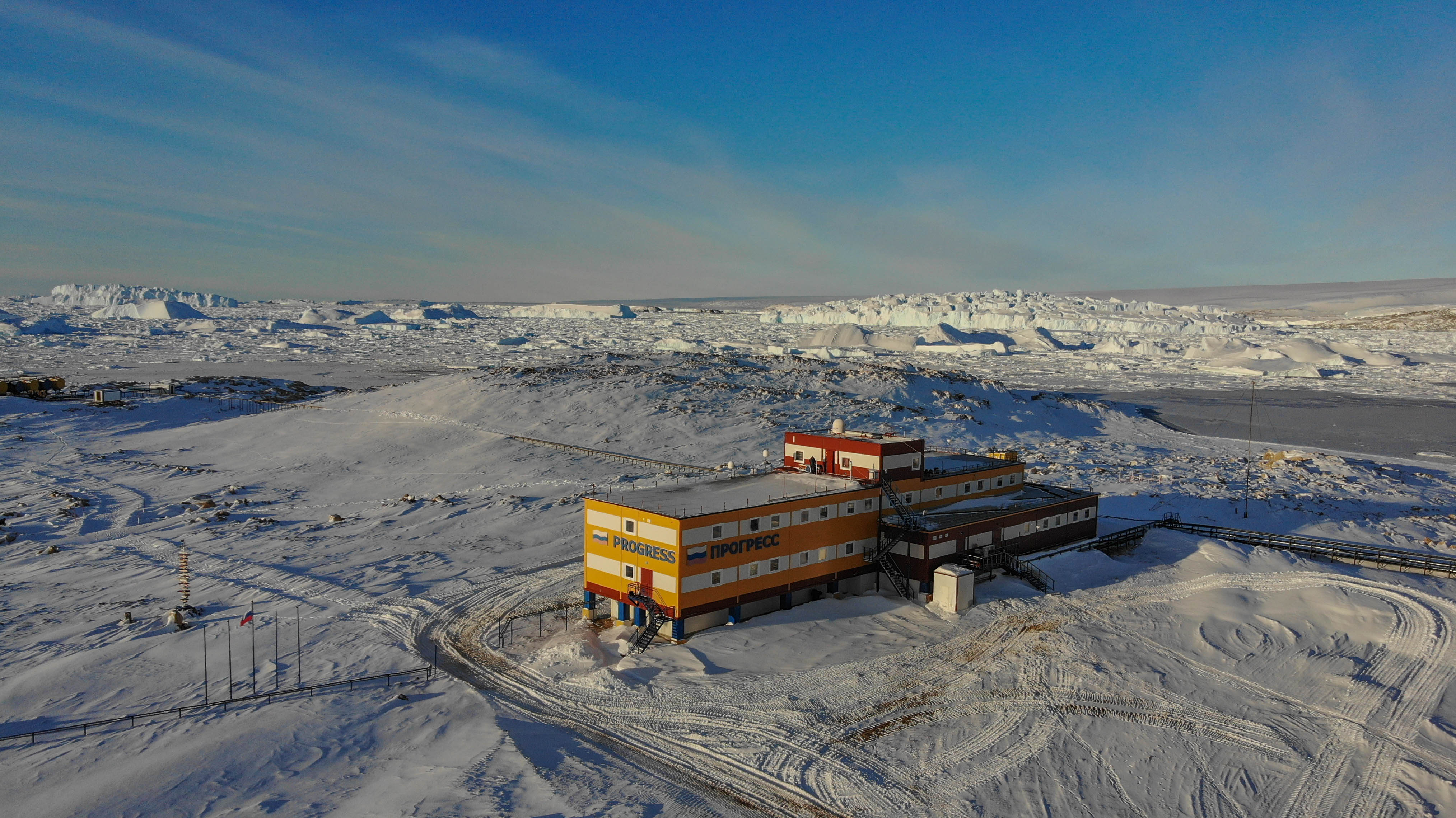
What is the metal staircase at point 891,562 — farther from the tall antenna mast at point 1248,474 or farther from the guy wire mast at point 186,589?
the tall antenna mast at point 1248,474

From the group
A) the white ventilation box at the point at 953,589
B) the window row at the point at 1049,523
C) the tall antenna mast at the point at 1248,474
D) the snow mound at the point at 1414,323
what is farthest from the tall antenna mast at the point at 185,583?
the snow mound at the point at 1414,323

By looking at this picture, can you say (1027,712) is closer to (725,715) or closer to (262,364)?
(725,715)

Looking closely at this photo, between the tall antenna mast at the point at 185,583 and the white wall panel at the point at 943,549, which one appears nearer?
the tall antenna mast at the point at 185,583

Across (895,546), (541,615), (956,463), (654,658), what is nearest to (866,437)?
(895,546)

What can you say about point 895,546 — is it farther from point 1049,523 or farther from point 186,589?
point 186,589

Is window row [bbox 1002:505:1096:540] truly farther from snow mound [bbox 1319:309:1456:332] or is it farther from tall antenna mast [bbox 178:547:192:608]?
snow mound [bbox 1319:309:1456:332]

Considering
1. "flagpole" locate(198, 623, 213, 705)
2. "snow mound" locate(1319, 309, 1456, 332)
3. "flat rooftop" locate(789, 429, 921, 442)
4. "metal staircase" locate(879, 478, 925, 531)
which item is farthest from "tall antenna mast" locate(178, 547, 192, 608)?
"snow mound" locate(1319, 309, 1456, 332)

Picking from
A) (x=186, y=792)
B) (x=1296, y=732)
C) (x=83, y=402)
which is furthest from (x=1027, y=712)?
(x=83, y=402)
